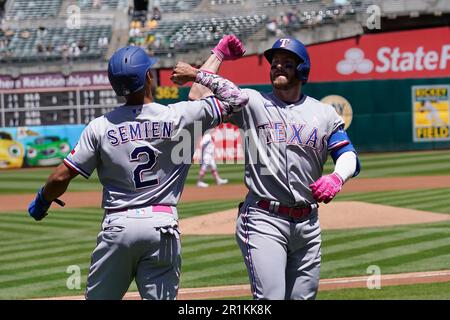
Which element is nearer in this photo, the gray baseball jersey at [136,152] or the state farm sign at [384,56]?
the gray baseball jersey at [136,152]

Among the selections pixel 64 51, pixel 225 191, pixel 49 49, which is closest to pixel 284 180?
pixel 225 191

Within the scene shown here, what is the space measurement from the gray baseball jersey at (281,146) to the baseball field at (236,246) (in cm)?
355

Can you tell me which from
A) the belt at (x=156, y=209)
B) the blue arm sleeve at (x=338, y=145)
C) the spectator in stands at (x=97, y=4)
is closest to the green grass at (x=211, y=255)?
the blue arm sleeve at (x=338, y=145)

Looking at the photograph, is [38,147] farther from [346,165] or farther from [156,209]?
[156,209]

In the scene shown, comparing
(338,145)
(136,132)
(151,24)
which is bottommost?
(338,145)

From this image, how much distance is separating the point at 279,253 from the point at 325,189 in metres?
0.54

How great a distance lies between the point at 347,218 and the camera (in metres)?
15.6

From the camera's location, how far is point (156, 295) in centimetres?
527

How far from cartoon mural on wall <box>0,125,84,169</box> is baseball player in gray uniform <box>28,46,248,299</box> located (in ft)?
90.6

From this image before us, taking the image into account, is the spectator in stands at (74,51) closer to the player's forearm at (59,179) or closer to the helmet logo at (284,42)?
the helmet logo at (284,42)

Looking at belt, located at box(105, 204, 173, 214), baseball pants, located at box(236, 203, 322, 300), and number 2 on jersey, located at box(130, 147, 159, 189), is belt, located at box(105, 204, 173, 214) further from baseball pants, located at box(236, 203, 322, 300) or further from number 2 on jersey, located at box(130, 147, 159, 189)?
baseball pants, located at box(236, 203, 322, 300)

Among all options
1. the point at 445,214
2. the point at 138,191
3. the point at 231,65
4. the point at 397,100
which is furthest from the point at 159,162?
the point at 231,65

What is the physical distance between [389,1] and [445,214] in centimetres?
2394

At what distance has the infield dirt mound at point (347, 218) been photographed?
49.5ft
